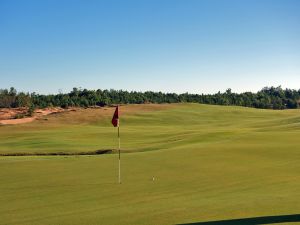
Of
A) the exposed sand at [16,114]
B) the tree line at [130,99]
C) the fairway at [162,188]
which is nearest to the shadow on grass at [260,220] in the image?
the fairway at [162,188]

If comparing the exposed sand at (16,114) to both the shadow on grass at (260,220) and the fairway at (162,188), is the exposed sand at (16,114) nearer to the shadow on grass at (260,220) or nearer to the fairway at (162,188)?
the fairway at (162,188)

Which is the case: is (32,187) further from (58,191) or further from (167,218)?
(167,218)

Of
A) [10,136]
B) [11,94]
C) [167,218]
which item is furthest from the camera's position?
[11,94]

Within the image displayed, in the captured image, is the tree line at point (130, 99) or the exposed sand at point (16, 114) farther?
the tree line at point (130, 99)

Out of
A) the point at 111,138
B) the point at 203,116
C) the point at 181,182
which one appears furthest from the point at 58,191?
the point at 203,116

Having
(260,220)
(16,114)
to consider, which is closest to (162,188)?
(260,220)

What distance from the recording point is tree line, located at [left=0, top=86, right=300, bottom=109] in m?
106

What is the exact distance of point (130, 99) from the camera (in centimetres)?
11831

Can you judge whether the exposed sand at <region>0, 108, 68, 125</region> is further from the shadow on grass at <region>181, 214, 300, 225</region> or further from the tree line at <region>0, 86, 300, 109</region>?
the shadow on grass at <region>181, 214, 300, 225</region>

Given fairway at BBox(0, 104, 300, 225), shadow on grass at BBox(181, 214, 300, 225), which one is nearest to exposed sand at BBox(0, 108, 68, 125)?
fairway at BBox(0, 104, 300, 225)

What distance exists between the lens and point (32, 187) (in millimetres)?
17516

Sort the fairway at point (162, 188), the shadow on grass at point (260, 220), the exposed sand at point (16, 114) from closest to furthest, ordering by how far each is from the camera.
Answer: the shadow on grass at point (260, 220)
the fairway at point (162, 188)
the exposed sand at point (16, 114)

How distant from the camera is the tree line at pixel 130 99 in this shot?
106 m

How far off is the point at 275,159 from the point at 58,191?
478 inches
